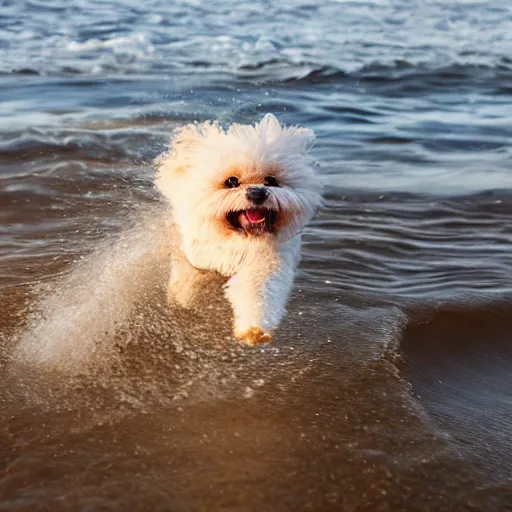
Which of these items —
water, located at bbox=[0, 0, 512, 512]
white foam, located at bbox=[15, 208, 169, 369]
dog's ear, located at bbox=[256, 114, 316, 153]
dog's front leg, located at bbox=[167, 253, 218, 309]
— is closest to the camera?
water, located at bbox=[0, 0, 512, 512]

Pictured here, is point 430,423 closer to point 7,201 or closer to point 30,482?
point 30,482

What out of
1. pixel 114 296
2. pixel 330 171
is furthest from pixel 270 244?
pixel 330 171

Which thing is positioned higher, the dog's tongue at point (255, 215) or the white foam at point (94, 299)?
the dog's tongue at point (255, 215)

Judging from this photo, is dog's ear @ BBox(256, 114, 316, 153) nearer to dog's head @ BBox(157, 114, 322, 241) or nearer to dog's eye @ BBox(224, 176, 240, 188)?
dog's head @ BBox(157, 114, 322, 241)

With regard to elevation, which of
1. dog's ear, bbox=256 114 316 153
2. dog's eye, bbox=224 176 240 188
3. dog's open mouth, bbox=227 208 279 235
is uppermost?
dog's ear, bbox=256 114 316 153

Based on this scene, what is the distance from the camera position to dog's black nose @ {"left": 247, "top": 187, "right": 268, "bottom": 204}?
12.8 feet

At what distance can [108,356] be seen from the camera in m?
3.84

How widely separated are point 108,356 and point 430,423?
56.3 inches

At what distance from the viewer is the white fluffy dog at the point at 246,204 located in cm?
398

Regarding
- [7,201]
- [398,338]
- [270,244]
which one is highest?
[270,244]

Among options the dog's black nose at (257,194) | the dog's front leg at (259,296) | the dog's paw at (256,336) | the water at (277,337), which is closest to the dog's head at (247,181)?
the dog's black nose at (257,194)

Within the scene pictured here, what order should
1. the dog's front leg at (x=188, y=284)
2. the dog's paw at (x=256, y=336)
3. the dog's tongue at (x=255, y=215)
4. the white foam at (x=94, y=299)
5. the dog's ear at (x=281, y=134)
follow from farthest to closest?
1. the dog's front leg at (x=188, y=284)
2. the dog's ear at (x=281, y=134)
3. the dog's tongue at (x=255, y=215)
4. the white foam at (x=94, y=299)
5. the dog's paw at (x=256, y=336)

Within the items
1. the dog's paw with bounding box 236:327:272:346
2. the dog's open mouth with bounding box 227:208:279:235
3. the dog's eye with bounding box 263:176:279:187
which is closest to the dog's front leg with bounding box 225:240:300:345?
the dog's paw with bounding box 236:327:272:346

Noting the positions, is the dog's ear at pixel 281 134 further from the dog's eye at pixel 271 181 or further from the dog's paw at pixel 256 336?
the dog's paw at pixel 256 336
